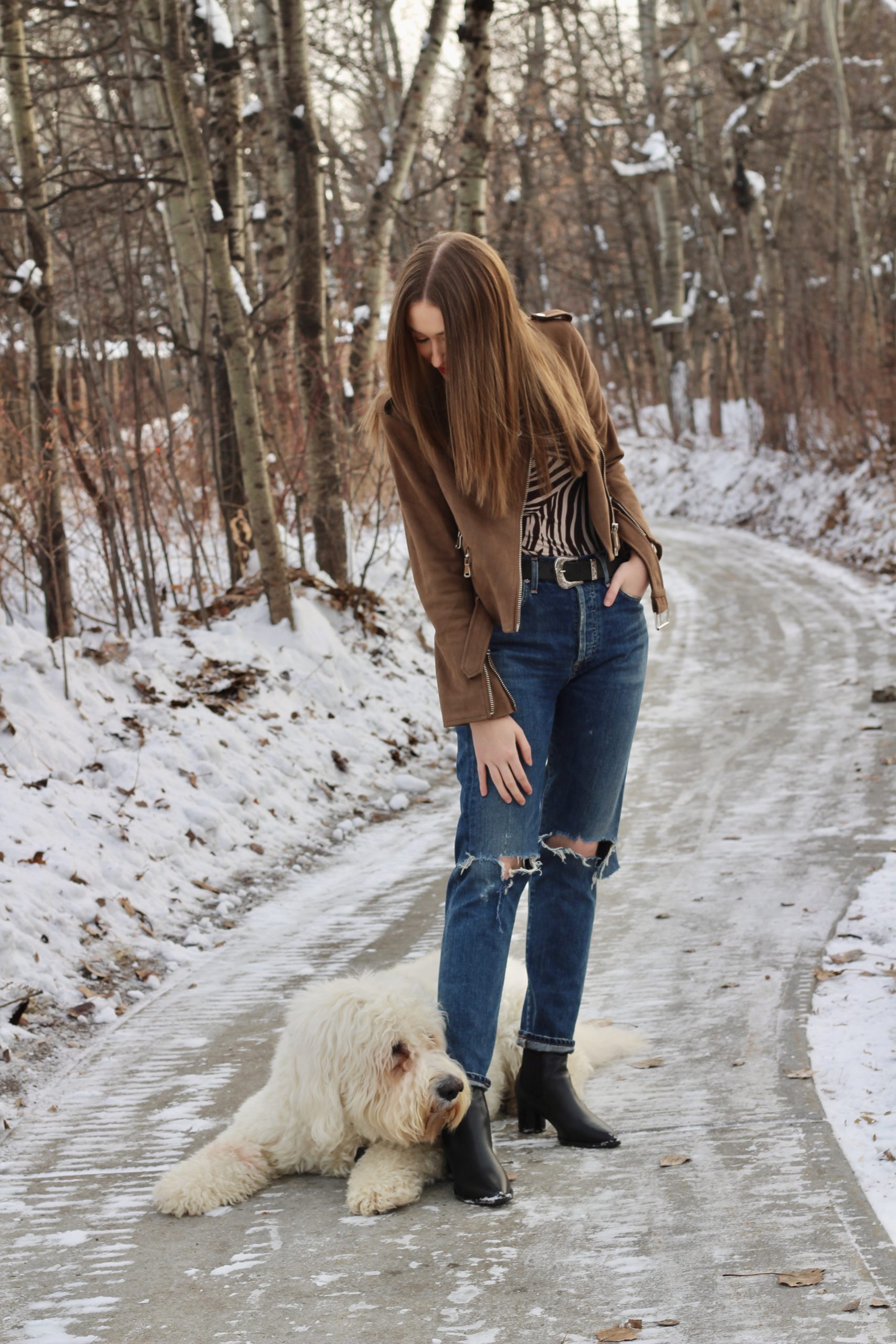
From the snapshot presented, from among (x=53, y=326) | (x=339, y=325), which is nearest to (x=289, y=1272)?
(x=53, y=326)

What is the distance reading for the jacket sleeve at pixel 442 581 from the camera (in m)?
2.54

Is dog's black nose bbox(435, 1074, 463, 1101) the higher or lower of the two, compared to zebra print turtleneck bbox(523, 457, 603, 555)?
lower

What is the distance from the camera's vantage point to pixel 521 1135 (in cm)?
292

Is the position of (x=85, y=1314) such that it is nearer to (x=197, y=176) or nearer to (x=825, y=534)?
(x=197, y=176)

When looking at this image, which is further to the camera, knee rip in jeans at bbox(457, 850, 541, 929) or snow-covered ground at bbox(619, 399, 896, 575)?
snow-covered ground at bbox(619, 399, 896, 575)

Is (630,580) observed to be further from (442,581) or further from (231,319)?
(231,319)

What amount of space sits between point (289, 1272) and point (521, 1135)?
755 mm

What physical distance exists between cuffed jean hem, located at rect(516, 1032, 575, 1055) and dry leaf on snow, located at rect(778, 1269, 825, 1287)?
2.51ft

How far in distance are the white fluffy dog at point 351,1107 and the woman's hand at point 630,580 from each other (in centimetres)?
99

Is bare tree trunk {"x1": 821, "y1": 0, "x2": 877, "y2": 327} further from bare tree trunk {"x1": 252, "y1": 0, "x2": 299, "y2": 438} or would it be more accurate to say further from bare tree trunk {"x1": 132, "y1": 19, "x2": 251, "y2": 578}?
bare tree trunk {"x1": 132, "y1": 19, "x2": 251, "y2": 578}

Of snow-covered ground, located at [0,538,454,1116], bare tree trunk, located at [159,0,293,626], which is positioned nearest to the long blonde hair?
snow-covered ground, located at [0,538,454,1116]

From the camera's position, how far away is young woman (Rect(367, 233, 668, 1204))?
251 cm

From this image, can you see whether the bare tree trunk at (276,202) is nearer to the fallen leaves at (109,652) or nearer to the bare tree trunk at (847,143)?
the fallen leaves at (109,652)

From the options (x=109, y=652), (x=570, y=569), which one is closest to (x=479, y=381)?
(x=570, y=569)
